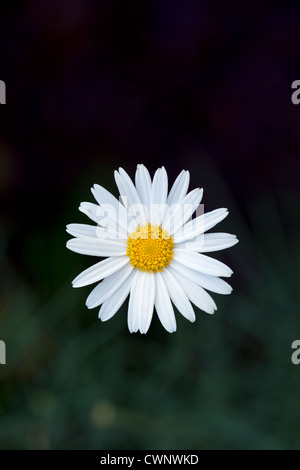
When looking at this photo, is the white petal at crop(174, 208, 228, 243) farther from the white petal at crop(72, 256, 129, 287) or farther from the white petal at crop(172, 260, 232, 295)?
the white petal at crop(72, 256, 129, 287)

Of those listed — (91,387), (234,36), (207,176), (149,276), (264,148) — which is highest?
(234,36)

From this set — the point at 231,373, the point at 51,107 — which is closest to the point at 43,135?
the point at 51,107

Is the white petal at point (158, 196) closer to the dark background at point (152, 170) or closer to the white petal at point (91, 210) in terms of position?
the white petal at point (91, 210)

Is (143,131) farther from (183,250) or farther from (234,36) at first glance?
(183,250)

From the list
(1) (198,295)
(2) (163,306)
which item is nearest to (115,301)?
(2) (163,306)

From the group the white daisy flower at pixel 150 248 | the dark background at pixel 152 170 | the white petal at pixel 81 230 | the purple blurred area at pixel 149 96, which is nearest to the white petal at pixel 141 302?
the white daisy flower at pixel 150 248

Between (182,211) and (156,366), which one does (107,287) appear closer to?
(182,211)
